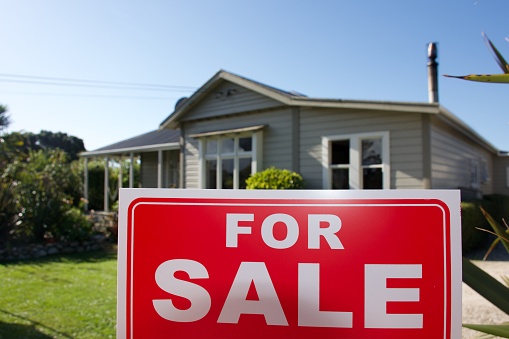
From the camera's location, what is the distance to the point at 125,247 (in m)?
1.15

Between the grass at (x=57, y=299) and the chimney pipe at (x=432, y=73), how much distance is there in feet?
30.5

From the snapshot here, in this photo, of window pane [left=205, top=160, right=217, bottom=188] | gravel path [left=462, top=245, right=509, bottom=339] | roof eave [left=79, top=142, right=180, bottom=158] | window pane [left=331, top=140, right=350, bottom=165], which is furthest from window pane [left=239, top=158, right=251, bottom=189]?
gravel path [left=462, top=245, right=509, bottom=339]

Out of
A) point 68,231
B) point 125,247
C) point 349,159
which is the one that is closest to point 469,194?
point 349,159

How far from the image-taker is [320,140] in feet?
31.0

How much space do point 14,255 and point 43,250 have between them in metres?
0.61

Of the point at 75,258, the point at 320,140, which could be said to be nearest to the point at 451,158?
the point at 320,140

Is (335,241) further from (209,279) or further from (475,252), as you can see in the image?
(475,252)

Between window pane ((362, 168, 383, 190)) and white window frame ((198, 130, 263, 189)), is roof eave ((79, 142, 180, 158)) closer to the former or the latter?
white window frame ((198, 130, 263, 189))

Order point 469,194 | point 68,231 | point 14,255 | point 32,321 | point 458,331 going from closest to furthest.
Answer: point 458,331, point 32,321, point 14,255, point 68,231, point 469,194

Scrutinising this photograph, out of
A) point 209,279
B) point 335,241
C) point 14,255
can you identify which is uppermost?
point 335,241

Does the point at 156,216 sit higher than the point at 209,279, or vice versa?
the point at 156,216

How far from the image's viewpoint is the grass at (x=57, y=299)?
12.9 feet

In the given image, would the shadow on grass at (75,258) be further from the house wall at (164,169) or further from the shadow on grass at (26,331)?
the house wall at (164,169)

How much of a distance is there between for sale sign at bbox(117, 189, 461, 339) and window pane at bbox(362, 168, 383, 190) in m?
7.93
